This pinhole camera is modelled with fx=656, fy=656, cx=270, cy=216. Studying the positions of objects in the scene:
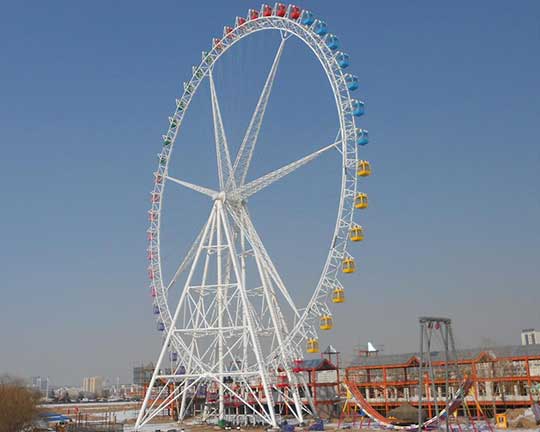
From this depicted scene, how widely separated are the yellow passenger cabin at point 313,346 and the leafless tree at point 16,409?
2273cm

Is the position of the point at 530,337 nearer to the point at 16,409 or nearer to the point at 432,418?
the point at 432,418

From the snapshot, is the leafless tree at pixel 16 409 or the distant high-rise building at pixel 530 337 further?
the distant high-rise building at pixel 530 337

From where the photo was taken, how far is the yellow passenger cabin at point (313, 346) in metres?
46.9

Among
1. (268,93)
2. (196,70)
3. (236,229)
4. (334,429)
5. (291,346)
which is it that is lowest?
(334,429)

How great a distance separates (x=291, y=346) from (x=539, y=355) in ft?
75.7

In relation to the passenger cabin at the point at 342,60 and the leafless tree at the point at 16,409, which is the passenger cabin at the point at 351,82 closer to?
the passenger cabin at the point at 342,60

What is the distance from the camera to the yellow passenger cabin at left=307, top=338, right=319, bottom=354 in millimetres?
46906

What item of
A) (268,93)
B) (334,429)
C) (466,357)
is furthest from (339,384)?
(268,93)

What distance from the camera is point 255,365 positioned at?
50594mm

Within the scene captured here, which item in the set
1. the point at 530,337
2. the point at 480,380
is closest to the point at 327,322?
the point at 480,380

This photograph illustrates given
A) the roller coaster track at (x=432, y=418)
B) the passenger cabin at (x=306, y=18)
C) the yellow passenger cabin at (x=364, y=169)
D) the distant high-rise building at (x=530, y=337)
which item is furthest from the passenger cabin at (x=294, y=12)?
the distant high-rise building at (x=530, y=337)

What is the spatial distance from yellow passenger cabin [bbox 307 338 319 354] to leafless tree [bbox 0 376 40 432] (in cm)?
2273

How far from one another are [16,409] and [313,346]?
23.3 m

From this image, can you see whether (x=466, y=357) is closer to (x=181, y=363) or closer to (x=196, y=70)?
(x=181, y=363)
